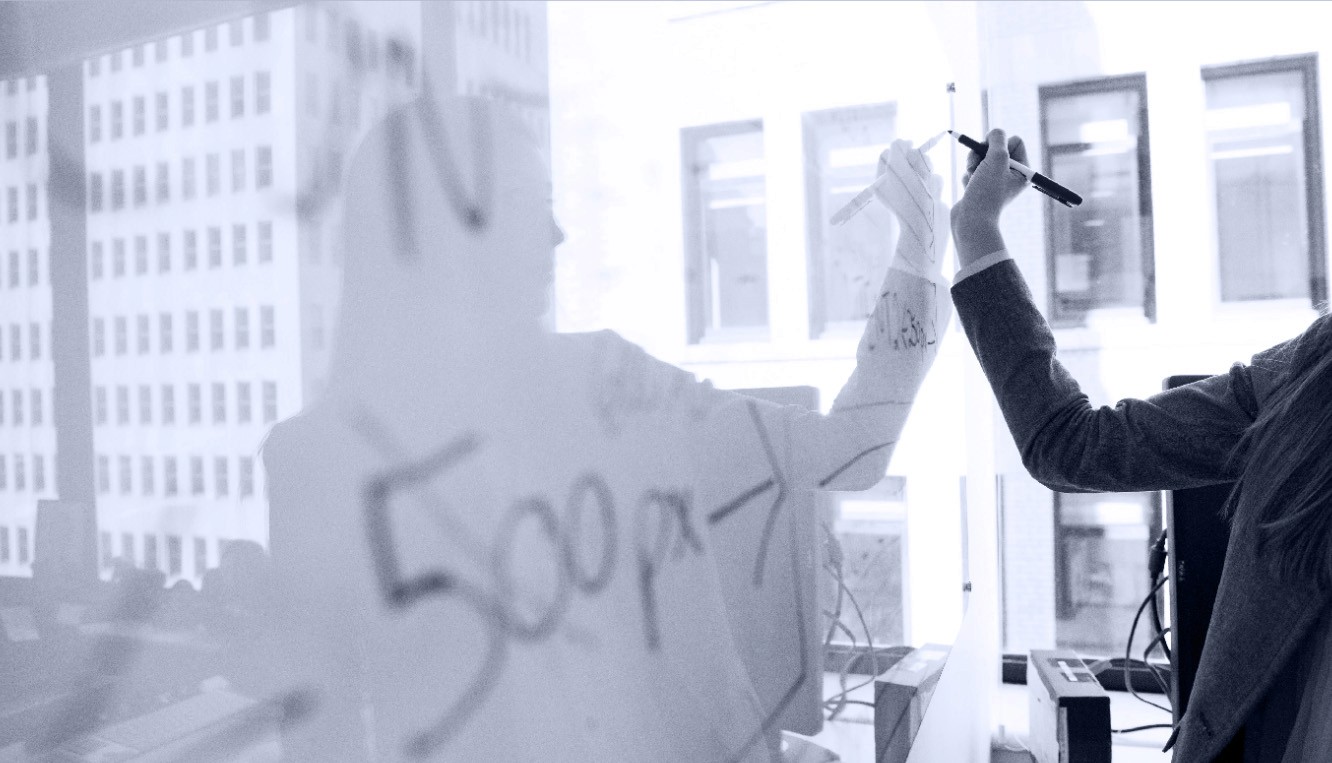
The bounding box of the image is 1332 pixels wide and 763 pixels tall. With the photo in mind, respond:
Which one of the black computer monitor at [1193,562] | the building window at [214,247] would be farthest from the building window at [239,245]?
the black computer monitor at [1193,562]

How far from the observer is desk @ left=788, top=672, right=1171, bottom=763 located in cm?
64

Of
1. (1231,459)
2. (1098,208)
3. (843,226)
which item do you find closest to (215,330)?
(843,226)

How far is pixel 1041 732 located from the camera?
140 cm

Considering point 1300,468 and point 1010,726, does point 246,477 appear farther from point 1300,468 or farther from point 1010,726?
point 1010,726

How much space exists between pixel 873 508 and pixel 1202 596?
0.65 meters

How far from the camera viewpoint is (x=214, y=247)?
0.70ft

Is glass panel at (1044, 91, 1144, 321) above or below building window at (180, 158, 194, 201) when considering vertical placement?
above

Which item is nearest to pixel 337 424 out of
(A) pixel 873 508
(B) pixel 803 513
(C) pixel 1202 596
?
(B) pixel 803 513

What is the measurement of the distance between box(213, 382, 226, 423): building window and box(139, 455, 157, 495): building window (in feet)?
0.05

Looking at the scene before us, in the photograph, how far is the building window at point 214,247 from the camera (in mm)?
213

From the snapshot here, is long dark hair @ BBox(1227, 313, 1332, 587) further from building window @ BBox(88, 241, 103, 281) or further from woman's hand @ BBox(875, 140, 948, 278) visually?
building window @ BBox(88, 241, 103, 281)

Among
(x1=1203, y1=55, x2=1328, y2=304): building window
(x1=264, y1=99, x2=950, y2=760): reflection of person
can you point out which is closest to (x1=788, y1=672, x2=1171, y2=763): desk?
(x1=264, y1=99, x2=950, y2=760): reflection of person

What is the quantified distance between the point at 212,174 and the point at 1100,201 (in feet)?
9.69

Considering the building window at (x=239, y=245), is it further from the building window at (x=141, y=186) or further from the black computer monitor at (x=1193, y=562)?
the black computer monitor at (x=1193, y=562)
